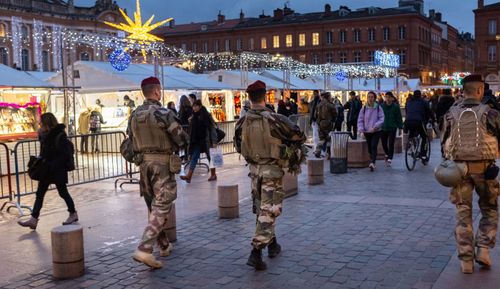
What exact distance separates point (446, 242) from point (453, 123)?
68.3 inches

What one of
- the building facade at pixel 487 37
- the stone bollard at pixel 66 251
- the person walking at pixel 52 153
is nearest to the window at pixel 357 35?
the building facade at pixel 487 37

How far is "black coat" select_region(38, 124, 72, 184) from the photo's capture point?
8.34 meters

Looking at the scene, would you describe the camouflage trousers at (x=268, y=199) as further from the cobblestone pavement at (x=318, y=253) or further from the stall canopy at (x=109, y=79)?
the stall canopy at (x=109, y=79)

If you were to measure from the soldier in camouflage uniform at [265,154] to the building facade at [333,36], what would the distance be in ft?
248

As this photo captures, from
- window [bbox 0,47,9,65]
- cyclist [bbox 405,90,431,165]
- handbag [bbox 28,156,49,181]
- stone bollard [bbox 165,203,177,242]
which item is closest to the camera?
stone bollard [bbox 165,203,177,242]

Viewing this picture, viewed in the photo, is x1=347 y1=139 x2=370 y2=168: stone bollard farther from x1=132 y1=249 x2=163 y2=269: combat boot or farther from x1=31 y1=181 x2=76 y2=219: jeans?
x1=132 y1=249 x2=163 y2=269: combat boot

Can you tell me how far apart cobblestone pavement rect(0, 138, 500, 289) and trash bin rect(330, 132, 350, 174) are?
9.86 ft

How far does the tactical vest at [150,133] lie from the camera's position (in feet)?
20.6

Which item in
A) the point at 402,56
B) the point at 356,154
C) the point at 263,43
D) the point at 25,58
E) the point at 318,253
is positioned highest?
the point at 263,43

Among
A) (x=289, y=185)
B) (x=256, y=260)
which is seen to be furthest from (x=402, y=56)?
(x=256, y=260)

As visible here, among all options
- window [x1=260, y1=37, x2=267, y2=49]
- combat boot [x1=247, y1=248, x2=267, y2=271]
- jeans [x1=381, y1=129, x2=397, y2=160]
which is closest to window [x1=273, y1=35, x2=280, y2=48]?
window [x1=260, y1=37, x2=267, y2=49]

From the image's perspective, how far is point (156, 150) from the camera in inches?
249

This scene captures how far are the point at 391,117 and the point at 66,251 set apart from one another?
985cm

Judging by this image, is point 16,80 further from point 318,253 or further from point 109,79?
point 318,253
